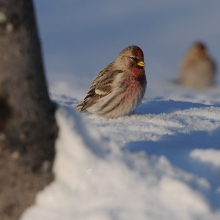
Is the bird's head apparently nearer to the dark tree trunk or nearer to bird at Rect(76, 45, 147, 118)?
bird at Rect(76, 45, 147, 118)

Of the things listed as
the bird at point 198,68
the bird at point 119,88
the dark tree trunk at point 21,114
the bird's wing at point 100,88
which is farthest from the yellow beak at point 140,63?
the bird at point 198,68

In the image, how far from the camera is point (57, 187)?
8.45 ft

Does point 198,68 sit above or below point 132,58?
above

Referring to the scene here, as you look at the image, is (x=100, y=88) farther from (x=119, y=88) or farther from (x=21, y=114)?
(x=21, y=114)

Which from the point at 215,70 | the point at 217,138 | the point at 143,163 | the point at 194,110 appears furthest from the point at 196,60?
the point at 143,163

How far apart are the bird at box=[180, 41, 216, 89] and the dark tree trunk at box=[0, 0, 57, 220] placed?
9.13 metres

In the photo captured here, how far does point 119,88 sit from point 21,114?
6.64 feet

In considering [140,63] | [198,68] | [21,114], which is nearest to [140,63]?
[140,63]

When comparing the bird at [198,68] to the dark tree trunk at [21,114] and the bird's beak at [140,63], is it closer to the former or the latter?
the bird's beak at [140,63]

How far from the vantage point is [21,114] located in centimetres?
253

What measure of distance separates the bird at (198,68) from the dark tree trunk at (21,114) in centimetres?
913

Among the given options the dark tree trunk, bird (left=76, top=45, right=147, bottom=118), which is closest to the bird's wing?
bird (left=76, top=45, right=147, bottom=118)

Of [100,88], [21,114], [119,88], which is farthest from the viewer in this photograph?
[100,88]

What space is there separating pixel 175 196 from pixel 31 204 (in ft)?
2.20
